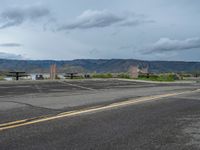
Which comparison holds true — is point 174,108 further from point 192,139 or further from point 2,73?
point 2,73

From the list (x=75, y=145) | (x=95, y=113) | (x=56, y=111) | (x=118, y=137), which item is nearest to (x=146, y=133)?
(x=118, y=137)

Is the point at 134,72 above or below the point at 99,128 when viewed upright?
above

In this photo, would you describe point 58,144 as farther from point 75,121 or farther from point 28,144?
point 75,121

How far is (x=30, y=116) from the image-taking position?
31.1ft

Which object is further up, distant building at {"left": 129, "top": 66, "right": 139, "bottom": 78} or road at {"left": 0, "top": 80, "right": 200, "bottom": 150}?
distant building at {"left": 129, "top": 66, "right": 139, "bottom": 78}

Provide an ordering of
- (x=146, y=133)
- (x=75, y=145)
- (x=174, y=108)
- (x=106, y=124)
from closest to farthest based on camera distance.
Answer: (x=75, y=145)
(x=146, y=133)
(x=106, y=124)
(x=174, y=108)

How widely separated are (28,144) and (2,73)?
36.2 meters

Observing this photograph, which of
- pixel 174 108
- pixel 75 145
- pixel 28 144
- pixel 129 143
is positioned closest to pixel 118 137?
pixel 129 143

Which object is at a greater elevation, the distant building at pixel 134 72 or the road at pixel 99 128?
the distant building at pixel 134 72

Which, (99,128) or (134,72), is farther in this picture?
(134,72)

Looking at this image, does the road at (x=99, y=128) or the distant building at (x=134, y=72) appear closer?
the road at (x=99, y=128)

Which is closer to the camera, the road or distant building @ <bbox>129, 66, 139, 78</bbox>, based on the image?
the road

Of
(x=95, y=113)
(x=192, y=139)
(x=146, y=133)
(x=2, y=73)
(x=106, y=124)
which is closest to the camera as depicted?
(x=192, y=139)

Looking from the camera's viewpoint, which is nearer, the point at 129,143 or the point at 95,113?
the point at 129,143
